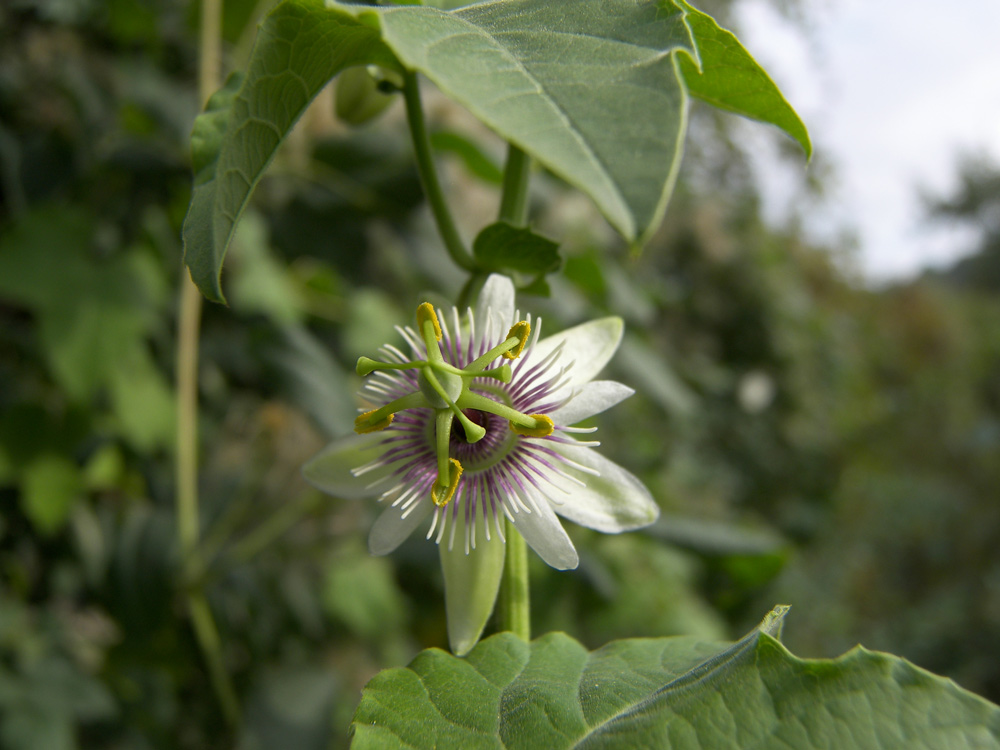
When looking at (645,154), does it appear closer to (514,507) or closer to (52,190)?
Result: (514,507)

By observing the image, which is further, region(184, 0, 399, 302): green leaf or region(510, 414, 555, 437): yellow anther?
region(510, 414, 555, 437): yellow anther

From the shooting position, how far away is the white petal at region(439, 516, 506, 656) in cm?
43

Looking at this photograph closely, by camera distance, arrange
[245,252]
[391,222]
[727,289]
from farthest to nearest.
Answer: [727,289], [245,252], [391,222]

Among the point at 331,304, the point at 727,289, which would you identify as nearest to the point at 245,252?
the point at 331,304

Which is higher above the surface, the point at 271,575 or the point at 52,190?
the point at 52,190

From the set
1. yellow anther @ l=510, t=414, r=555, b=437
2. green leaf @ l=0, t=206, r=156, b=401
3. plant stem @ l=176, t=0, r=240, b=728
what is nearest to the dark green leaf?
plant stem @ l=176, t=0, r=240, b=728

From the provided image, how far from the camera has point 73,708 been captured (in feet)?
3.90

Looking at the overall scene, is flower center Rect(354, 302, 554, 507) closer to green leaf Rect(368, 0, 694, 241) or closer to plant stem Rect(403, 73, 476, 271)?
plant stem Rect(403, 73, 476, 271)

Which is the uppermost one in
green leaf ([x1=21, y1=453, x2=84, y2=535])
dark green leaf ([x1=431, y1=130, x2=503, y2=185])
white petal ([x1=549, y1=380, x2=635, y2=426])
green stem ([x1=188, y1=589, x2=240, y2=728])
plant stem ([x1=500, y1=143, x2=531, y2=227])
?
plant stem ([x1=500, y1=143, x2=531, y2=227])

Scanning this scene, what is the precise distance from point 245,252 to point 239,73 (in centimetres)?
103

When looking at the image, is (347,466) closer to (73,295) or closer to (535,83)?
(535,83)

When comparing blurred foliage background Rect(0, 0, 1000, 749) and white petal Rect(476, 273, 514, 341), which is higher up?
white petal Rect(476, 273, 514, 341)

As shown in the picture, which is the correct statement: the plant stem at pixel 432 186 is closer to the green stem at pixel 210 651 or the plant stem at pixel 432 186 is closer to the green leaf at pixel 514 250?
the green leaf at pixel 514 250

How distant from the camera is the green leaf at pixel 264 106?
12.6 inches
